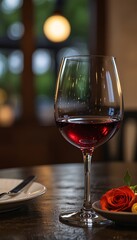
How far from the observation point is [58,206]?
1.04 m

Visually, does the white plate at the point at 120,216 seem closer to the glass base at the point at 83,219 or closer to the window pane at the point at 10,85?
the glass base at the point at 83,219

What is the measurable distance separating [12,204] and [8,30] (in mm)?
3465

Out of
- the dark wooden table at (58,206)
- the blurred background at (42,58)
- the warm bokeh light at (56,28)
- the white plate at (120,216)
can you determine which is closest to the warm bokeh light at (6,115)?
the blurred background at (42,58)

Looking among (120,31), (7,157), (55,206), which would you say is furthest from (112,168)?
(120,31)

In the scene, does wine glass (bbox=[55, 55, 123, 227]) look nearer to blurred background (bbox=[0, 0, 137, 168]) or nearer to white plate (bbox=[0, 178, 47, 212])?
white plate (bbox=[0, 178, 47, 212])

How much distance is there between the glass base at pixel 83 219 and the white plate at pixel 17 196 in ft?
0.25

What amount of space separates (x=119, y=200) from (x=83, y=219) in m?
0.07

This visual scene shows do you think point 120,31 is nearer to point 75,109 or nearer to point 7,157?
point 7,157

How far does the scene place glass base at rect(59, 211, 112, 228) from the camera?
88 centimetres

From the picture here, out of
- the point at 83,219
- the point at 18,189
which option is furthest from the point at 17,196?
the point at 83,219

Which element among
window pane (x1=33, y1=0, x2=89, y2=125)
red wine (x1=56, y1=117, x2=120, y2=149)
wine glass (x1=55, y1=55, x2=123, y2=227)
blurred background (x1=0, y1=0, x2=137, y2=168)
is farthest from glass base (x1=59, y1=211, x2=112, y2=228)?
window pane (x1=33, y1=0, x2=89, y2=125)

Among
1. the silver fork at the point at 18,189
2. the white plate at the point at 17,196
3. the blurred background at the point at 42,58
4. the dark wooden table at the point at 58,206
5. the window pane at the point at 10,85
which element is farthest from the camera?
the window pane at the point at 10,85

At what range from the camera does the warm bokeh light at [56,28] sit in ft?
13.5

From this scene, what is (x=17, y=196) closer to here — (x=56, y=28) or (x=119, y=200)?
(x=119, y=200)
